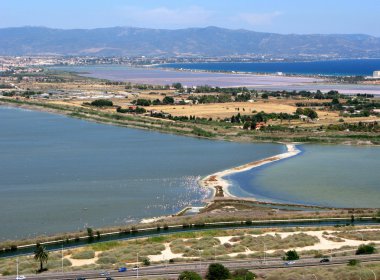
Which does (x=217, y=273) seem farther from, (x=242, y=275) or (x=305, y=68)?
(x=305, y=68)

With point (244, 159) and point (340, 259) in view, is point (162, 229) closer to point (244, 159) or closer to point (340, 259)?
point (340, 259)

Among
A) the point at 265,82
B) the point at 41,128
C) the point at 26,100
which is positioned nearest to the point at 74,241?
the point at 41,128

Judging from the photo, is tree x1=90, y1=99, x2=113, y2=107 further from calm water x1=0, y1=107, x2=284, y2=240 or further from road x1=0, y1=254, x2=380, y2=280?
road x1=0, y1=254, x2=380, y2=280

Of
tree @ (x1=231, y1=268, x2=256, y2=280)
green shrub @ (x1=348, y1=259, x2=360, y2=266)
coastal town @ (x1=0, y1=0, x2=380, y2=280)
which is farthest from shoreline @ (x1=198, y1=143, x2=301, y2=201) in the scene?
tree @ (x1=231, y1=268, x2=256, y2=280)

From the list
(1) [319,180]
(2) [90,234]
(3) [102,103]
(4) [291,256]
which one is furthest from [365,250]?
(3) [102,103]

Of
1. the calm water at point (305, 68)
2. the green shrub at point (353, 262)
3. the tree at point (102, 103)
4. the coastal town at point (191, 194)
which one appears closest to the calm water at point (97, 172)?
the coastal town at point (191, 194)

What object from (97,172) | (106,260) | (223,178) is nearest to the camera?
(106,260)
